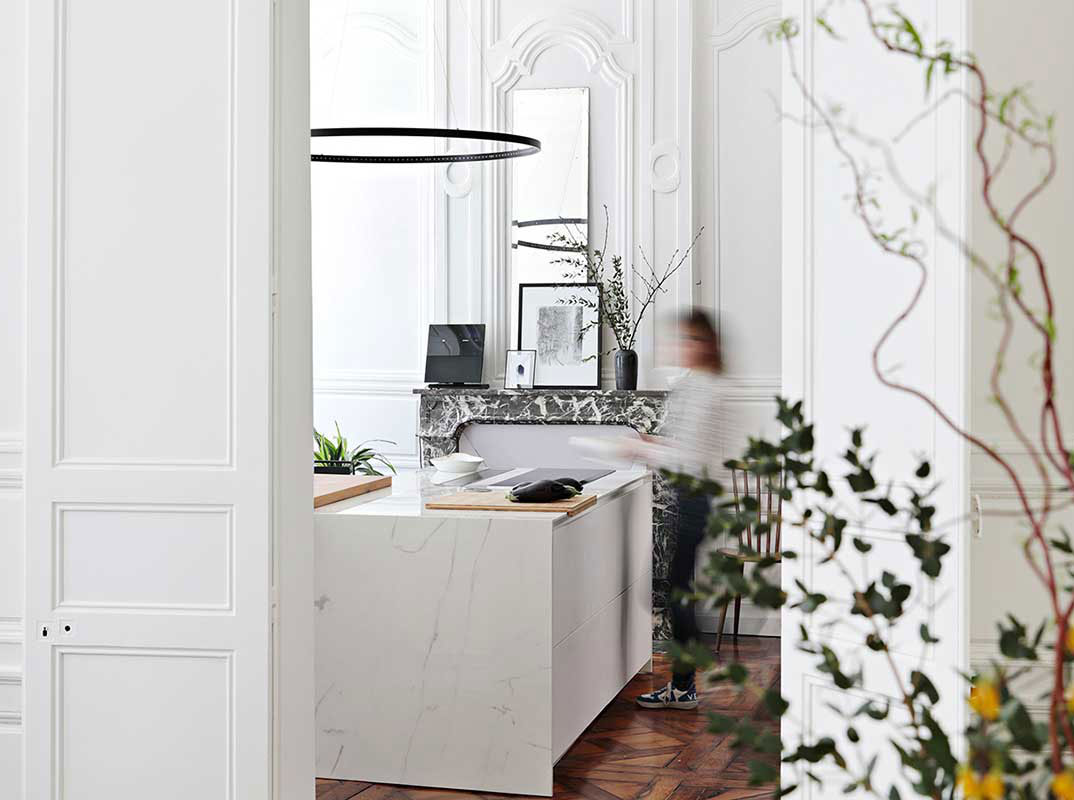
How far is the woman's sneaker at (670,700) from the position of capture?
5355 millimetres

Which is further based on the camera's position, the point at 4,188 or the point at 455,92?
the point at 455,92

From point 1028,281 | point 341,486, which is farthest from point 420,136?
point 1028,281

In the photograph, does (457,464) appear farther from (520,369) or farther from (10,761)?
(10,761)

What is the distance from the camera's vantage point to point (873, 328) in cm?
268

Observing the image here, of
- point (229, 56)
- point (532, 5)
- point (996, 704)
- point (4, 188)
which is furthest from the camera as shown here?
point (532, 5)

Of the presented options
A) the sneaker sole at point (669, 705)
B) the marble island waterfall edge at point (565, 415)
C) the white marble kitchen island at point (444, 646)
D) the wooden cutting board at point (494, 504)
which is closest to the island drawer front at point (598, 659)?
the white marble kitchen island at point (444, 646)

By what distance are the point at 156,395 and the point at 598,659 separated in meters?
2.50

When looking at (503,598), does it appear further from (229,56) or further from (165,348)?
(229,56)

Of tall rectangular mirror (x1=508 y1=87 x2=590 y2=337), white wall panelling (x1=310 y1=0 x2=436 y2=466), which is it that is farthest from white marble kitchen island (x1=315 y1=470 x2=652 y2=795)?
white wall panelling (x1=310 y1=0 x2=436 y2=466)

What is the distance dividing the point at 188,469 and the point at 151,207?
67 centimetres

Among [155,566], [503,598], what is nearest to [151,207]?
[155,566]

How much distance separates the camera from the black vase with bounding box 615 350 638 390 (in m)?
6.62

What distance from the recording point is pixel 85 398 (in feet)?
10.1

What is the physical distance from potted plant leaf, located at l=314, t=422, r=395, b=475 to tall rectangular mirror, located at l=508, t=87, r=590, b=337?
1125 mm
